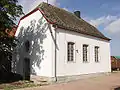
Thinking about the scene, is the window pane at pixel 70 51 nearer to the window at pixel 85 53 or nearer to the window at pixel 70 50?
the window at pixel 70 50

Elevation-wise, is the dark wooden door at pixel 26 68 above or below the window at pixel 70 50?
below

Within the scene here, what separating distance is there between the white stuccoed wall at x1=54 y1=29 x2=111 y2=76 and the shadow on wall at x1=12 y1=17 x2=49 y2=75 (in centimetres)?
166

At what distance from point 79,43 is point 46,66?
475cm

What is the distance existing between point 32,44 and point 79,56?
493cm

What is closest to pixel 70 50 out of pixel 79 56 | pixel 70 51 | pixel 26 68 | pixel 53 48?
pixel 70 51

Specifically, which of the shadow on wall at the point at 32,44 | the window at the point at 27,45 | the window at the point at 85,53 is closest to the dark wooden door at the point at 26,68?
the shadow on wall at the point at 32,44

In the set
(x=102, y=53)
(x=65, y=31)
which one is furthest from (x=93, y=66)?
(x=65, y=31)

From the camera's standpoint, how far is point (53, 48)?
16.1 metres

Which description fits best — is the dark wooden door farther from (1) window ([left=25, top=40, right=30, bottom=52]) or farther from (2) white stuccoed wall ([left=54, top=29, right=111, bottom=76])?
(2) white stuccoed wall ([left=54, top=29, right=111, bottom=76])

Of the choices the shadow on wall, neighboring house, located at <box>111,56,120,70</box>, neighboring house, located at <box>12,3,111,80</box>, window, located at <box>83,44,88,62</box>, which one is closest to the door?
neighboring house, located at <box>12,3,111,80</box>

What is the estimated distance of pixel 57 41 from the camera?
54.2 ft

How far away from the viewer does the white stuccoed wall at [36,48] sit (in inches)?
638

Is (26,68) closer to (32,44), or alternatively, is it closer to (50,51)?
(32,44)

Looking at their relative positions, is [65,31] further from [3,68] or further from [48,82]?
[3,68]
